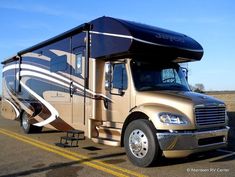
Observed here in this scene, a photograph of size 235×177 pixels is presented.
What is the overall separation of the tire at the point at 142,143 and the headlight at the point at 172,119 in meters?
0.32

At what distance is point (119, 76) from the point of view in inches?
344

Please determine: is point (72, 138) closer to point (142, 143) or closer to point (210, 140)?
point (142, 143)

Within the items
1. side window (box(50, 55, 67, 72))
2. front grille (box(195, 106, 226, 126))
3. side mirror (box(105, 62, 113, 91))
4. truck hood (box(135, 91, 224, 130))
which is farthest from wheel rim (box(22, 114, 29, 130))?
front grille (box(195, 106, 226, 126))

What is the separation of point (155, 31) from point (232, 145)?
4485 mm

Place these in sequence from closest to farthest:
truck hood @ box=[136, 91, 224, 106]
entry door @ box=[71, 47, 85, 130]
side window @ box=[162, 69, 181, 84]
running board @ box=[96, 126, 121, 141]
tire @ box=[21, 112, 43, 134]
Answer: truck hood @ box=[136, 91, 224, 106], running board @ box=[96, 126, 121, 141], side window @ box=[162, 69, 181, 84], entry door @ box=[71, 47, 85, 130], tire @ box=[21, 112, 43, 134]

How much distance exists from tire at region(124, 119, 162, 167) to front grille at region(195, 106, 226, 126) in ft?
3.28

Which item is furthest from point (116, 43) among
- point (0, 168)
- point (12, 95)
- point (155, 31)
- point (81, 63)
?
point (12, 95)

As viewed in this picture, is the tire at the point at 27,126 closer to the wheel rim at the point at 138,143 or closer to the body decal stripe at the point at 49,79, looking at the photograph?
the body decal stripe at the point at 49,79

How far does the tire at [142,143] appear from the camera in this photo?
7367 millimetres

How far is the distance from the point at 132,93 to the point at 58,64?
13.1 ft

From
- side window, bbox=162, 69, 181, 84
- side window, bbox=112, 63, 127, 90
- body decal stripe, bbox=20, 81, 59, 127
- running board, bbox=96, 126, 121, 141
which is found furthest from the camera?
body decal stripe, bbox=20, 81, 59, 127

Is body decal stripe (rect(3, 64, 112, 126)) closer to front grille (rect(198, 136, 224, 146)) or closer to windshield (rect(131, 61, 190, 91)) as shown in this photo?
windshield (rect(131, 61, 190, 91))

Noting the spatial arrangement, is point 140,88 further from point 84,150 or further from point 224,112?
point 84,150

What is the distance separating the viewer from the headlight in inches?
287
